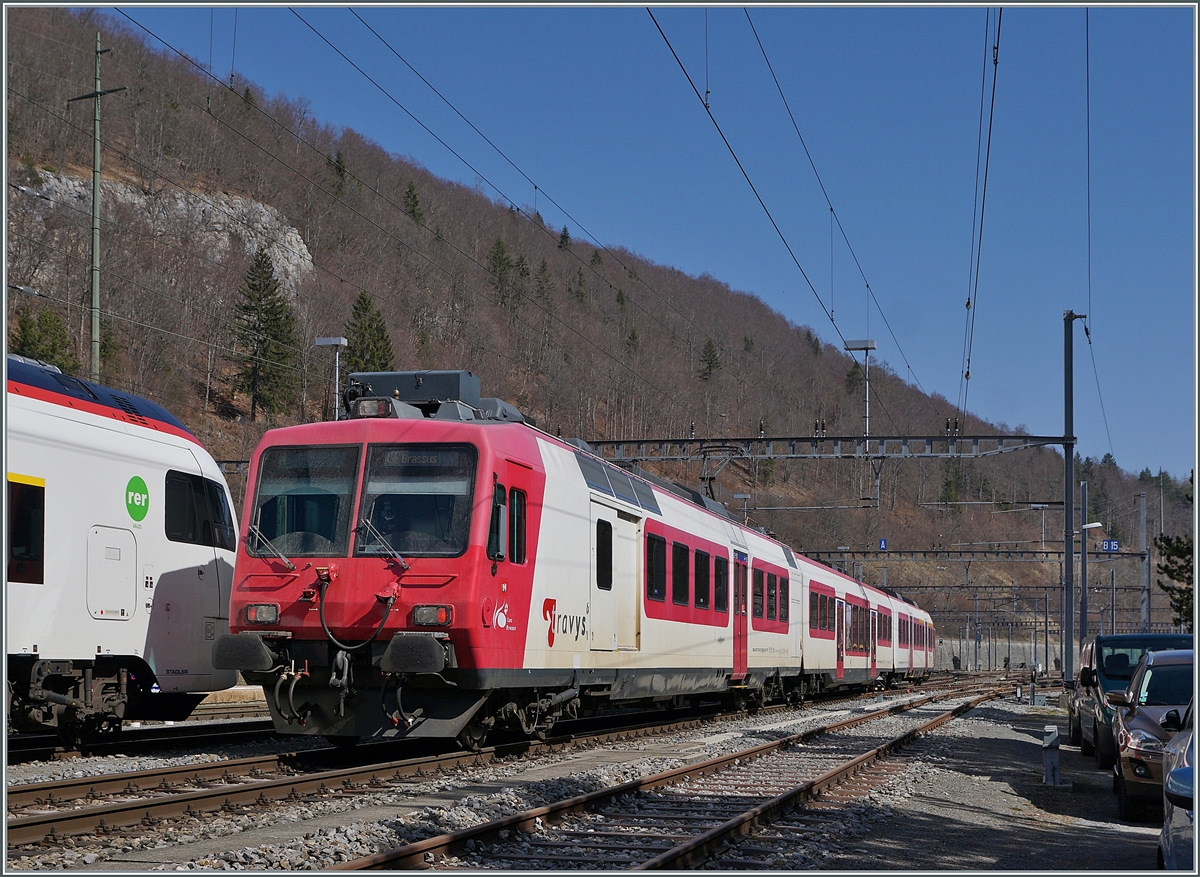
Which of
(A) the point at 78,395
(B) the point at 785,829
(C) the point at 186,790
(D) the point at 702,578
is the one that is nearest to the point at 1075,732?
(D) the point at 702,578

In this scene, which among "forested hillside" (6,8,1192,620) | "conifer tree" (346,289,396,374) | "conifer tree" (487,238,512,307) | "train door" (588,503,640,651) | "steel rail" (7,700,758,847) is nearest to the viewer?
"steel rail" (7,700,758,847)

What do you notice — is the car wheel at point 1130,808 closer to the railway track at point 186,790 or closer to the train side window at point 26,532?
the railway track at point 186,790

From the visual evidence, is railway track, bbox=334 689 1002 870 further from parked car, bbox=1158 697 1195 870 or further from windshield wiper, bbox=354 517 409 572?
windshield wiper, bbox=354 517 409 572

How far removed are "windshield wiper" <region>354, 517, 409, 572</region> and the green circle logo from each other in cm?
278

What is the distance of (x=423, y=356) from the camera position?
80938 mm

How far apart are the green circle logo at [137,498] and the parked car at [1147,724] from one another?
10.3 metres

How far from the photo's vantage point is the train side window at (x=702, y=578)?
63.9 feet

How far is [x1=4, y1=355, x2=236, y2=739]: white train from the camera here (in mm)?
11648

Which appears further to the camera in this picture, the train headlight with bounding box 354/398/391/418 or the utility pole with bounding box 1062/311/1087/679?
the utility pole with bounding box 1062/311/1087/679

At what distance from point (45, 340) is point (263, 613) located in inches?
1733

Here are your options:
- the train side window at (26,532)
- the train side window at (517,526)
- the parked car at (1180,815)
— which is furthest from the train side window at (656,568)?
the parked car at (1180,815)

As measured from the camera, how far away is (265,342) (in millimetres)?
67938

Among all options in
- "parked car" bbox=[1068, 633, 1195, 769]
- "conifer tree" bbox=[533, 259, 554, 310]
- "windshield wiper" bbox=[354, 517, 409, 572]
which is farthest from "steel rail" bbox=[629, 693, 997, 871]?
"conifer tree" bbox=[533, 259, 554, 310]

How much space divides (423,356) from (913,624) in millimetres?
40896
